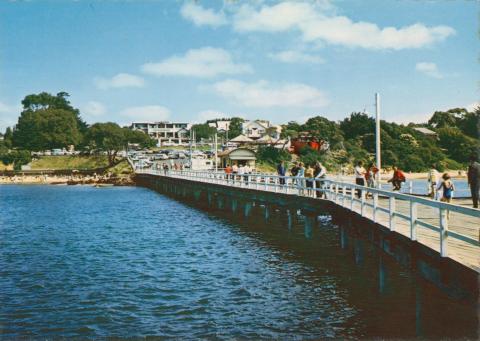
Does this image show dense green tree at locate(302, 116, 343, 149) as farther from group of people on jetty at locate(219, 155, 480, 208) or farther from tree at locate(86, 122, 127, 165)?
group of people on jetty at locate(219, 155, 480, 208)

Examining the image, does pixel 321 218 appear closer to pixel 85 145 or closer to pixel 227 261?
pixel 227 261

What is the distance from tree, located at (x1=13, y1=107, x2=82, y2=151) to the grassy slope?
8.39 ft

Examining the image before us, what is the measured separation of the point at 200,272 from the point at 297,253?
183 inches

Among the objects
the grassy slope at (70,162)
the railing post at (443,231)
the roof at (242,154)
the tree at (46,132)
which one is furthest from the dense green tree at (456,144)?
the railing post at (443,231)

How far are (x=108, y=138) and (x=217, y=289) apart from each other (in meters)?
92.0

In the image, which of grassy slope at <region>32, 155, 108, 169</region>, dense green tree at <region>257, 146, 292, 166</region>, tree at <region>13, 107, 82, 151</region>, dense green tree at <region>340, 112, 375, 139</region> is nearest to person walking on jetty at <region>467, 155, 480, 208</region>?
dense green tree at <region>257, 146, 292, 166</region>

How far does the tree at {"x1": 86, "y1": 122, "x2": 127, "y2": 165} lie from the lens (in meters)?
103

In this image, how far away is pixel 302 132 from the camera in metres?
95.2

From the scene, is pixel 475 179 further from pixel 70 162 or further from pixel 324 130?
pixel 70 162

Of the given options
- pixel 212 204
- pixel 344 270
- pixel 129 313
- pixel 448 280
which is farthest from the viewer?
pixel 212 204

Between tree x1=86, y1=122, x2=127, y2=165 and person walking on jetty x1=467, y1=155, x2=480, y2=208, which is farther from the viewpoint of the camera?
tree x1=86, y1=122, x2=127, y2=165

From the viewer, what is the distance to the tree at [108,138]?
103m

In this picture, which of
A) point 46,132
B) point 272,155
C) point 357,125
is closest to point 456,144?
point 357,125

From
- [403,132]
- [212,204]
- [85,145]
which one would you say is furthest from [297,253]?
[85,145]
